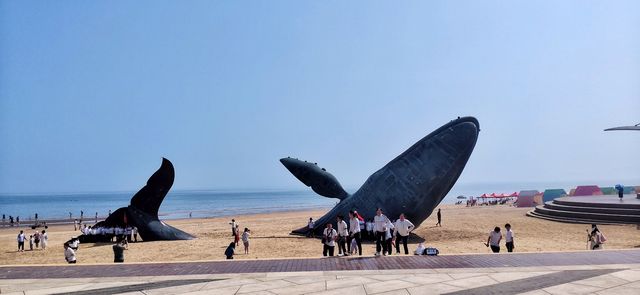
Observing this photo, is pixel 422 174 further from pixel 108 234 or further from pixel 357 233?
pixel 108 234

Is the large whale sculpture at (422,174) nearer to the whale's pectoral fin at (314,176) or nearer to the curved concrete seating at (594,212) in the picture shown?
the whale's pectoral fin at (314,176)

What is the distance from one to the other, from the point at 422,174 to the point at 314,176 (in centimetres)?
597

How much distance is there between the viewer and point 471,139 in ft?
74.5

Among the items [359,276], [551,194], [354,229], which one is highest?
[551,194]

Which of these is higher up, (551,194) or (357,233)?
(551,194)

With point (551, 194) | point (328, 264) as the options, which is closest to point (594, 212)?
point (328, 264)

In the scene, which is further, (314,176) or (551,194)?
(551,194)

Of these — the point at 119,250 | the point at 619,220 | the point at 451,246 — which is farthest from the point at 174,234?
the point at 619,220

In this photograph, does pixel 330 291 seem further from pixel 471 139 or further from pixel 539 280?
pixel 471 139

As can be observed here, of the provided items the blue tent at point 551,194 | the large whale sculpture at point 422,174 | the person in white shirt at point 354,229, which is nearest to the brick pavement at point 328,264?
the person in white shirt at point 354,229

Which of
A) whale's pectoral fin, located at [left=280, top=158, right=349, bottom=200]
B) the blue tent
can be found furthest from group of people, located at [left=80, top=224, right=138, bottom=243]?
the blue tent

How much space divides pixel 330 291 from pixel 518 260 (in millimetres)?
5507

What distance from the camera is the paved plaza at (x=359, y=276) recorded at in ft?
→ 30.1

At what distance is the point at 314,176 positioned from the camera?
25797mm
